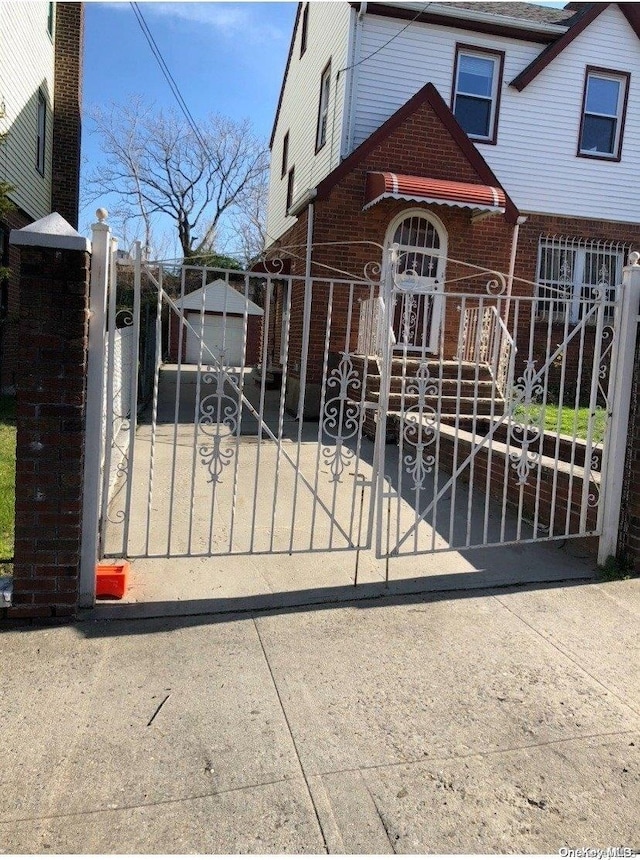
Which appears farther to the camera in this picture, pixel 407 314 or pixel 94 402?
pixel 407 314

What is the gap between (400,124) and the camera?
11578 mm

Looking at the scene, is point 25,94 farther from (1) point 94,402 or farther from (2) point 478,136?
(1) point 94,402

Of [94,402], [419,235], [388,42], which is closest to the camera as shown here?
[94,402]

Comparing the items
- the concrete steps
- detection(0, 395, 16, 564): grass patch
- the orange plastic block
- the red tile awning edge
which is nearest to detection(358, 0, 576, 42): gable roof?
the red tile awning edge

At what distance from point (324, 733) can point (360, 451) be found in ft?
16.8

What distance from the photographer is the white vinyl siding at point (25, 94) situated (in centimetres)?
1168

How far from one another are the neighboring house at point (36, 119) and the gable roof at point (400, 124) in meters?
5.07

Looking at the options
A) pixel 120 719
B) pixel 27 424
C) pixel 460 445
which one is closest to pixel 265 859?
pixel 120 719

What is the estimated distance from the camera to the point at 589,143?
45.4ft

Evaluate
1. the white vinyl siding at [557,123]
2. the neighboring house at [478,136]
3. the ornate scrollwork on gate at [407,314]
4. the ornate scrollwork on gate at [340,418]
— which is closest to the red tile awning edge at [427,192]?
the neighboring house at [478,136]

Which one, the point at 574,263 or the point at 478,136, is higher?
the point at 478,136

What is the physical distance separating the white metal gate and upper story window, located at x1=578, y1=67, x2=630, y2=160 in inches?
189

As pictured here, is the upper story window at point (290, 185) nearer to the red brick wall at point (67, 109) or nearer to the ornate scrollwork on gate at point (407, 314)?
the red brick wall at point (67, 109)

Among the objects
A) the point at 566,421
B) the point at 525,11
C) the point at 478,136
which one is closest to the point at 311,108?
the point at 478,136
